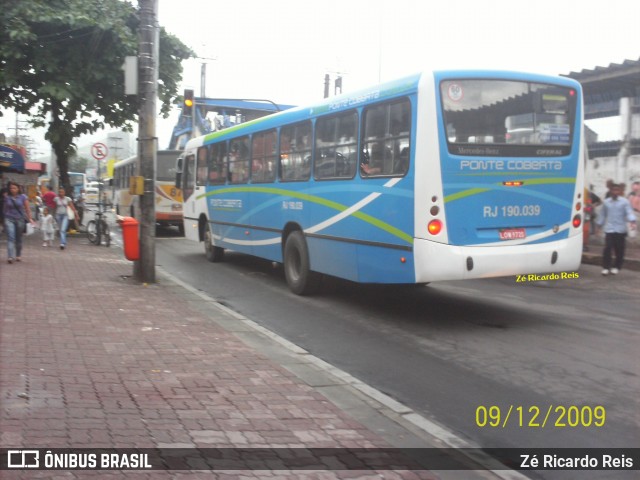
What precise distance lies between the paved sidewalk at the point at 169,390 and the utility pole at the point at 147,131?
263 centimetres

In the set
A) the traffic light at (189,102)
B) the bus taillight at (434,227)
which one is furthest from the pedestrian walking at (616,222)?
the traffic light at (189,102)

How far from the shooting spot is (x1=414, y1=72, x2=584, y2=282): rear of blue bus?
743 centimetres

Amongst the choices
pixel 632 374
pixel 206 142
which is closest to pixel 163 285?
pixel 206 142

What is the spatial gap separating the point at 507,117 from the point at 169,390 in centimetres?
528

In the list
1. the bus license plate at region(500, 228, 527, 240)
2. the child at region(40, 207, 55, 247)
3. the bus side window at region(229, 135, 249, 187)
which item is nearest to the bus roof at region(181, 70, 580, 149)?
the bus side window at region(229, 135, 249, 187)

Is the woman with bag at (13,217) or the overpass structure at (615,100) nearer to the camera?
the woman with bag at (13,217)

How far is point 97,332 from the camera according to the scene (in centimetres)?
698

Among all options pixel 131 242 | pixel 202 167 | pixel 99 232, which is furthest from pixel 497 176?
pixel 99 232

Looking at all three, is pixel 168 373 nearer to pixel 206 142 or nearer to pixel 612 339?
pixel 612 339

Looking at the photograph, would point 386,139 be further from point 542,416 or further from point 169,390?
point 169,390

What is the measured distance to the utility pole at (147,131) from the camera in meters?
10.9

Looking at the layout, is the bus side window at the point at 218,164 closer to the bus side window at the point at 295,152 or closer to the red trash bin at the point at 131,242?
the bus side window at the point at 295,152

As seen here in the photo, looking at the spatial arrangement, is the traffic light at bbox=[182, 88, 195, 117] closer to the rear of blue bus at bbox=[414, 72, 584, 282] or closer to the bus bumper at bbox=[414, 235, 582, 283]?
the rear of blue bus at bbox=[414, 72, 584, 282]

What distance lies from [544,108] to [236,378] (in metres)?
5.34
